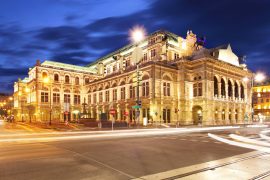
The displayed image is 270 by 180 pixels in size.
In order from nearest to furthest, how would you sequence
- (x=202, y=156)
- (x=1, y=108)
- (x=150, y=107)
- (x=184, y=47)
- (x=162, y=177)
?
(x=162, y=177)
(x=202, y=156)
(x=150, y=107)
(x=184, y=47)
(x=1, y=108)

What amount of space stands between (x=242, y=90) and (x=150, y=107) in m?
32.3

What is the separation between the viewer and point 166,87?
51.9 metres

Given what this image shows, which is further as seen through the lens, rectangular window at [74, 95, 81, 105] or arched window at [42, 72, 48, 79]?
rectangular window at [74, 95, 81, 105]

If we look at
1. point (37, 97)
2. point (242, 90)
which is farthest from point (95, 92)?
point (242, 90)

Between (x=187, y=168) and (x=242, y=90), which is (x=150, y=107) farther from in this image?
(x=187, y=168)

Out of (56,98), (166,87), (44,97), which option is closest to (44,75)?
(44,97)

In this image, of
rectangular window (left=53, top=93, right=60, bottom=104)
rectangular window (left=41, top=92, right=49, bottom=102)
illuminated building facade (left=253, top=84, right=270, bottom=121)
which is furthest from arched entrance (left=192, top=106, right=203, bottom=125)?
illuminated building facade (left=253, top=84, right=270, bottom=121)

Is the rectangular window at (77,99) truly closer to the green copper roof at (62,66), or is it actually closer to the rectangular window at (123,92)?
the green copper roof at (62,66)

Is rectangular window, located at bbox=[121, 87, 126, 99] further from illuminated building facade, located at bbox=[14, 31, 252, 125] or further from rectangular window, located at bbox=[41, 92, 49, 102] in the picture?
rectangular window, located at bbox=[41, 92, 49, 102]

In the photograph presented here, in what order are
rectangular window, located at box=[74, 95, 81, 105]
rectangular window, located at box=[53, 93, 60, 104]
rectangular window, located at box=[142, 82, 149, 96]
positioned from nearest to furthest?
rectangular window, located at box=[142, 82, 149, 96]
rectangular window, located at box=[53, 93, 60, 104]
rectangular window, located at box=[74, 95, 81, 105]

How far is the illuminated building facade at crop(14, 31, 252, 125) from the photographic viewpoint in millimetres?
50562

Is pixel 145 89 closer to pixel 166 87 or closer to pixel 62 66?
pixel 166 87

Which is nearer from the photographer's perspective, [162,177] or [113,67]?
[162,177]

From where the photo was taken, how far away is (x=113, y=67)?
79938mm
